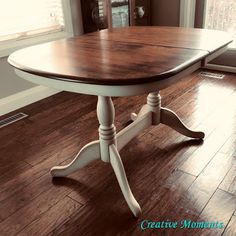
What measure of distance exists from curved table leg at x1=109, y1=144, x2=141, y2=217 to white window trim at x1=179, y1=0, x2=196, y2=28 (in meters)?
2.29

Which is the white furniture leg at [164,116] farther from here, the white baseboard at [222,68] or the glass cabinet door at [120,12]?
the white baseboard at [222,68]

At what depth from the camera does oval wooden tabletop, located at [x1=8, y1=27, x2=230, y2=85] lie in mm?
962

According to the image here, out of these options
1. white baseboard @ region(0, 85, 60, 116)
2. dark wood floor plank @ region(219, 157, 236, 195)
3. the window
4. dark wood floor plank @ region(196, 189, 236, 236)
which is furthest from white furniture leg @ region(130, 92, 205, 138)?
the window

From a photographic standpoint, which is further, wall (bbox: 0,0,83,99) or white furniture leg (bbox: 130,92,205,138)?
wall (bbox: 0,0,83,99)

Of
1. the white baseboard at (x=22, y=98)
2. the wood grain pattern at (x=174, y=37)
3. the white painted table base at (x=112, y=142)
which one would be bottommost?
the white baseboard at (x=22, y=98)

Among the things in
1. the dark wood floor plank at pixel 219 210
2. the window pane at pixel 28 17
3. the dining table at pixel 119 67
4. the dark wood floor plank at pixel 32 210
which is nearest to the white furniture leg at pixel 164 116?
the dining table at pixel 119 67

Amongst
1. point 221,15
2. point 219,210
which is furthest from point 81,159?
point 221,15

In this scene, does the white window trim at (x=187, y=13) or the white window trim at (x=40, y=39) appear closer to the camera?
the white window trim at (x=40, y=39)

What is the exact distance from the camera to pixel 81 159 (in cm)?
149

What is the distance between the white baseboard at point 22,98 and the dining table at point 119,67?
107cm

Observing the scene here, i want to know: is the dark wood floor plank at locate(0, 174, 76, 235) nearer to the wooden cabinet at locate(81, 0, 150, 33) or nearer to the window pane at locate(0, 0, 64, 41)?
the window pane at locate(0, 0, 64, 41)

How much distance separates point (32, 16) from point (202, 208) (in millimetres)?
2112

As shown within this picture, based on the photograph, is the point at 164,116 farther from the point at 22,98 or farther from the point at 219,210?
the point at 22,98

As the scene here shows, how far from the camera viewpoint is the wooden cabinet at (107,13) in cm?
267
